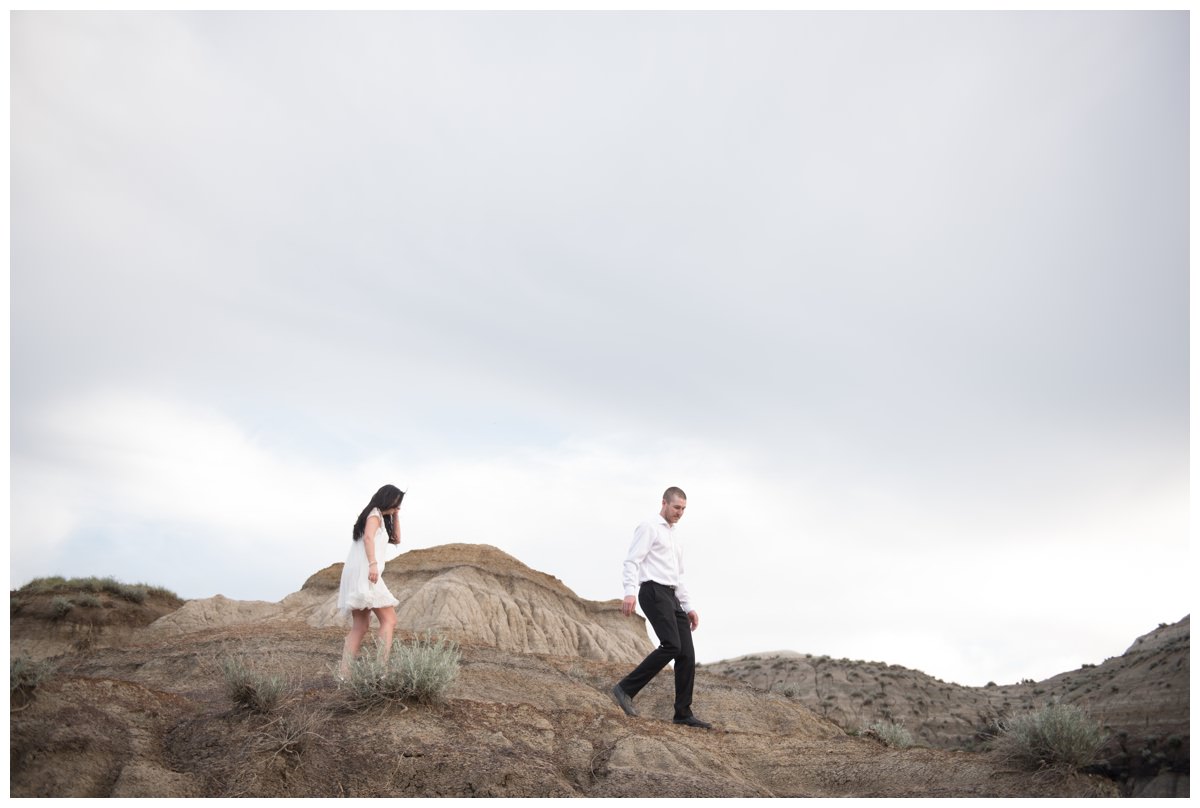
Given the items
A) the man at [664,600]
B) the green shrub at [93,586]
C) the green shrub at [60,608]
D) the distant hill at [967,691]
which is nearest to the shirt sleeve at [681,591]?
the man at [664,600]

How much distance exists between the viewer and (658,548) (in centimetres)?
916

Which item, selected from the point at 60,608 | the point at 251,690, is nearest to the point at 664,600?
the point at 251,690

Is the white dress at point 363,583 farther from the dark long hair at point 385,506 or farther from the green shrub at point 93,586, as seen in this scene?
the green shrub at point 93,586

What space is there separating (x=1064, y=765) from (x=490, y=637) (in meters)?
20.1

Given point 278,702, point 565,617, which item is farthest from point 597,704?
point 565,617

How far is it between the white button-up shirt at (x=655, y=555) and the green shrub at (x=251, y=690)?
361 cm

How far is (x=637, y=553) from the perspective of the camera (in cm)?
907

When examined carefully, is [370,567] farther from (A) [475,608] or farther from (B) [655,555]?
(A) [475,608]

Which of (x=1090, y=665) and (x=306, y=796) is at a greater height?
(x=1090, y=665)

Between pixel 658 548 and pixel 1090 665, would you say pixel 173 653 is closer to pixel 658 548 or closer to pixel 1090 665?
pixel 658 548

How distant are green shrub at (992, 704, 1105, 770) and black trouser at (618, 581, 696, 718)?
10.7ft

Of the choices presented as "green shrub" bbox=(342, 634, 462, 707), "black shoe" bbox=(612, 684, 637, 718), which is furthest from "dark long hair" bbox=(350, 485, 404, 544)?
"black shoe" bbox=(612, 684, 637, 718)

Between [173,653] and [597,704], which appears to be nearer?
[597,704]

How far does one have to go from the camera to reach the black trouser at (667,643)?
894 cm
